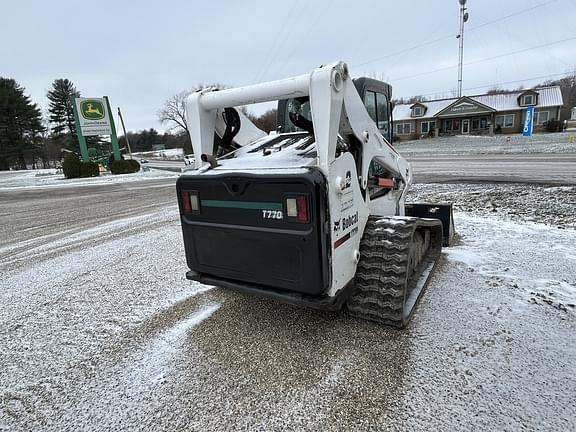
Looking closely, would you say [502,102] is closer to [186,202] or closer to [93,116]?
[93,116]

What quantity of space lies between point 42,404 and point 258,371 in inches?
57.5

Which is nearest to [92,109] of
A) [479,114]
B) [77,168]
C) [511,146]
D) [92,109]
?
[92,109]

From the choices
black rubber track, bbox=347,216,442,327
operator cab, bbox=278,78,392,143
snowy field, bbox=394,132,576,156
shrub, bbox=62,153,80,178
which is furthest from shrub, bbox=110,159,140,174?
black rubber track, bbox=347,216,442,327

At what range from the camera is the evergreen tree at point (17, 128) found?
49.4m

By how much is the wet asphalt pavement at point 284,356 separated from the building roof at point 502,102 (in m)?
47.5

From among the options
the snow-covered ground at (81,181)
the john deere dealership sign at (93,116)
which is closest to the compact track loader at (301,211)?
the snow-covered ground at (81,181)

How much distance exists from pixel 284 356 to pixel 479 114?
5063 cm

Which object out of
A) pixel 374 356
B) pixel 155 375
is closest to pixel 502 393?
pixel 374 356

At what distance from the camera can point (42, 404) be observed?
2.42m

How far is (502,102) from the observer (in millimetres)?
44500

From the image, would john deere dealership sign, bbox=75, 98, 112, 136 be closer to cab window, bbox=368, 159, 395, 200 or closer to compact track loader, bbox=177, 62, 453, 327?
compact track loader, bbox=177, 62, 453, 327

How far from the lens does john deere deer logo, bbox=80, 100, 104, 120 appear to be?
1013 inches

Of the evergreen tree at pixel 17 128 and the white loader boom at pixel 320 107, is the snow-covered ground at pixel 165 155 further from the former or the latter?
the white loader boom at pixel 320 107

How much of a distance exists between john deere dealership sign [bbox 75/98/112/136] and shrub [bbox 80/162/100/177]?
116 inches
